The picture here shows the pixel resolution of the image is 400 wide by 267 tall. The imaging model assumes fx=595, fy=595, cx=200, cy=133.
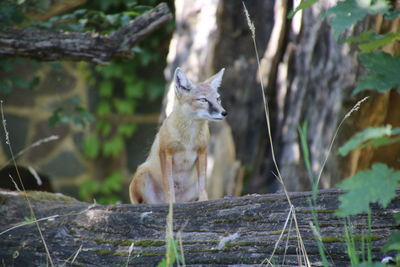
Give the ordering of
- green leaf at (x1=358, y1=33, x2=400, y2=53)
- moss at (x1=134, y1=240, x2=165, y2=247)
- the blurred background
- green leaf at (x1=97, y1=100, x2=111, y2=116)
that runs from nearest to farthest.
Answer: green leaf at (x1=358, y1=33, x2=400, y2=53), moss at (x1=134, y1=240, x2=165, y2=247), the blurred background, green leaf at (x1=97, y1=100, x2=111, y2=116)

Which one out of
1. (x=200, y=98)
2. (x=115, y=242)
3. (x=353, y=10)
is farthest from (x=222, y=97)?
(x=353, y=10)

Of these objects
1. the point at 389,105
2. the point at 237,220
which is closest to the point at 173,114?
the point at 237,220

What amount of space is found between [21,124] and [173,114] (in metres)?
5.12

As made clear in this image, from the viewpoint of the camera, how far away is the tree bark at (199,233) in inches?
126

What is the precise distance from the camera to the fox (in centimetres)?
559

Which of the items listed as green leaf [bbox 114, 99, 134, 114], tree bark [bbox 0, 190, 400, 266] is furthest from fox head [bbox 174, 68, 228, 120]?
green leaf [bbox 114, 99, 134, 114]

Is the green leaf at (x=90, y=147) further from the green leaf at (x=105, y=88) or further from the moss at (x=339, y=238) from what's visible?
the moss at (x=339, y=238)

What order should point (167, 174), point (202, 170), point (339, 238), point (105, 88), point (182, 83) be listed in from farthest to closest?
point (105, 88) < point (182, 83) < point (202, 170) < point (167, 174) < point (339, 238)

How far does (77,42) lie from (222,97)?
3667 millimetres

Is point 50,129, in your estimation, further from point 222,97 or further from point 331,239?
point 331,239

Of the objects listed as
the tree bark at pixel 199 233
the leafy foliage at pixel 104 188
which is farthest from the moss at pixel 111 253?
the leafy foliage at pixel 104 188

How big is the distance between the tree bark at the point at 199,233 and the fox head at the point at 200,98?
184cm

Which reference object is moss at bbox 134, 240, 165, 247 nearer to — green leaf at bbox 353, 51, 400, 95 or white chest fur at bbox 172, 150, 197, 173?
green leaf at bbox 353, 51, 400, 95

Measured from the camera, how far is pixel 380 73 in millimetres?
2369
